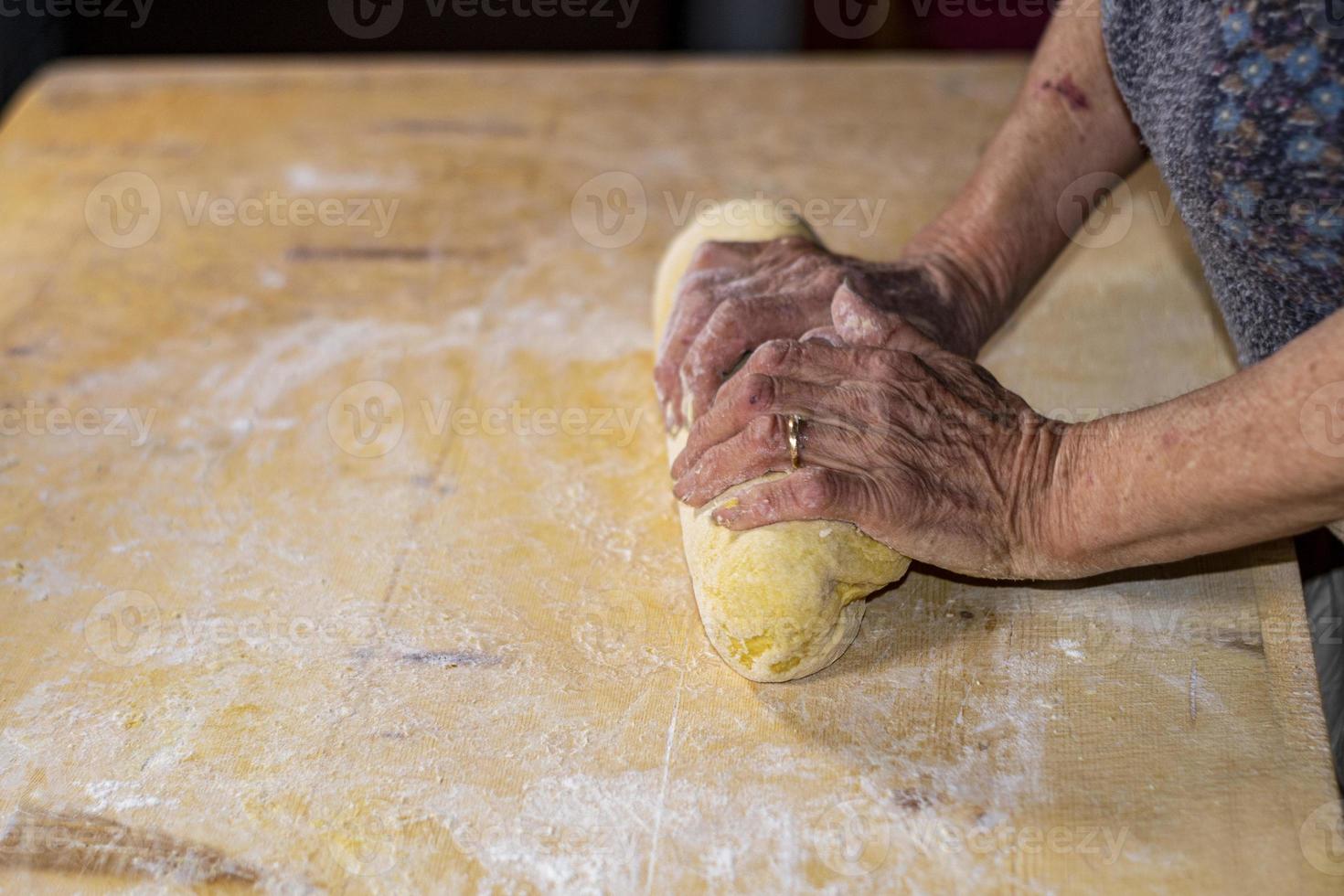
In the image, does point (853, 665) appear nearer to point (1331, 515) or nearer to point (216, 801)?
point (1331, 515)

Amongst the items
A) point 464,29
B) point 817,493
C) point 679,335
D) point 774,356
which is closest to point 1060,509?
point 817,493

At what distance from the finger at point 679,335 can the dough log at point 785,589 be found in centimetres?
31

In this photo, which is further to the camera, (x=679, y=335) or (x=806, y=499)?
(x=679, y=335)

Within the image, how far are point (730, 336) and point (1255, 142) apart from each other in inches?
28.9

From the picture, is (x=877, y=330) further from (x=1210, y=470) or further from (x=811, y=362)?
(x=1210, y=470)

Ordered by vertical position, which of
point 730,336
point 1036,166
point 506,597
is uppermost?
point 1036,166

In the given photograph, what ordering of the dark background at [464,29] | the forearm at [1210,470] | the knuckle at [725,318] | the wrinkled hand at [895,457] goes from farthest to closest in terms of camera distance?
the dark background at [464,29], the knuckle at [725,318], the wrinkled hand at [895,457], the forearm at [1210,470]

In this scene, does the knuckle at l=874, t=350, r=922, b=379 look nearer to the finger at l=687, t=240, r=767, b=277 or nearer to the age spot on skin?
the finger at l=687, t=240, r=767, b=277

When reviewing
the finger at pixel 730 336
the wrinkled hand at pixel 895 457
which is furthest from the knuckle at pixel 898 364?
the finger at pixel 730 336

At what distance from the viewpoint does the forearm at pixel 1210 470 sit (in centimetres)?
125

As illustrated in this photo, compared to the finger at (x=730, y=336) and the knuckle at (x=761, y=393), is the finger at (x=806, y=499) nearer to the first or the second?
the knuckle at (x=761, y=393)

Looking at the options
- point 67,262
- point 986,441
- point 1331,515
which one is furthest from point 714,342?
point 67,262

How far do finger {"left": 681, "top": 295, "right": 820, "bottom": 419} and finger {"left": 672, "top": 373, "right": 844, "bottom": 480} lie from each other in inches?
6.4

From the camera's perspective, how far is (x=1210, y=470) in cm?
134
